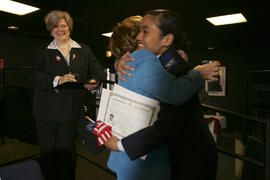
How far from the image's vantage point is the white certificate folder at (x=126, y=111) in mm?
833

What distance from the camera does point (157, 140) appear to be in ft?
2.72

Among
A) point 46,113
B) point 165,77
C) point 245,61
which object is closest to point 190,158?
point 165,77

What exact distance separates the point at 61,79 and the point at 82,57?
0.84ft

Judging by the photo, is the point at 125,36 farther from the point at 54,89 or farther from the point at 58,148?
the point at 58,148

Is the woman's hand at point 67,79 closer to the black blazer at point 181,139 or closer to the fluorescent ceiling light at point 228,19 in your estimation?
the black blazer at point 181,139

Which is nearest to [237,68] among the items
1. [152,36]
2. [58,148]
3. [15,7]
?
[15,7]

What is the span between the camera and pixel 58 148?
172cm

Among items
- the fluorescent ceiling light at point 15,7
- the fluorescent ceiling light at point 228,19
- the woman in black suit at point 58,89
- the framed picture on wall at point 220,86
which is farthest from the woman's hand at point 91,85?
the framed picture on wall at point 220,86

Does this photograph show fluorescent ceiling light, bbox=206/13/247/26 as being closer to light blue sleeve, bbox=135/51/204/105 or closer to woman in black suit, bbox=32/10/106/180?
woman in black suit, bbox=32/10/106/180

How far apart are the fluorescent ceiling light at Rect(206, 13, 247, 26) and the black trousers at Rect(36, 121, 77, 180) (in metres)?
3.68

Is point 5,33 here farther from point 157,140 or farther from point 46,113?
point 157,140

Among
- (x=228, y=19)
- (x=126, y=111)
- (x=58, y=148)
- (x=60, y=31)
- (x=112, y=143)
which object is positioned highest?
(x=228, y=19)

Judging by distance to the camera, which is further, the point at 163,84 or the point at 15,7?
the point at 15,7

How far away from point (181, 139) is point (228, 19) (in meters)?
4.30
